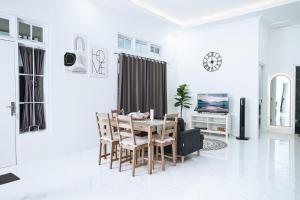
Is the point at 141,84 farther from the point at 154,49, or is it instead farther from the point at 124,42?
the point at 154,49

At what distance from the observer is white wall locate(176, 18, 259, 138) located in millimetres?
6004

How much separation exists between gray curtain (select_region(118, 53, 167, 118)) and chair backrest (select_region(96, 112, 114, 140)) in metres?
1.31

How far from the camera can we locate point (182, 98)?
701cm

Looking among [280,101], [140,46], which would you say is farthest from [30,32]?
[280,101]

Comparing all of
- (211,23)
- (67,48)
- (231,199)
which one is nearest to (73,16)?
(67,48)

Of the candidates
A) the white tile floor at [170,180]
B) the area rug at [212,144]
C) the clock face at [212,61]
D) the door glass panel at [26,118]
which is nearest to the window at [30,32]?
the door glass panel at [26,118]

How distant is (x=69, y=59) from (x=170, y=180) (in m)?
3.07

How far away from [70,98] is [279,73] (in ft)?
20.2

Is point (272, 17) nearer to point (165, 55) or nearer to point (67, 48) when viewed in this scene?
point (165, 55)

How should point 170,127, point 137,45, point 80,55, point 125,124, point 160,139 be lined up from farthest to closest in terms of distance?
point 137,45
point 80,55
point 170,127
point 160,139
point 125,124

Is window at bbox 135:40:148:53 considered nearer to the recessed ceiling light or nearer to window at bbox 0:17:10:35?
window at bbox 0:17:10:35

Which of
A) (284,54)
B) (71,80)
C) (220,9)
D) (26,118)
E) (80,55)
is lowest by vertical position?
(26,118)

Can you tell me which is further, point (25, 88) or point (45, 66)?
point (45, 66)

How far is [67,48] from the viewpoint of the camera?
4.43m
